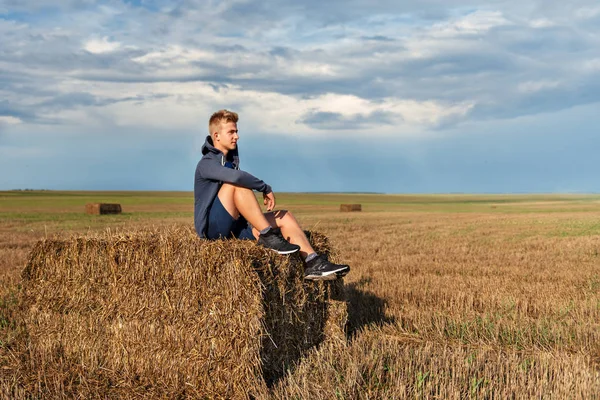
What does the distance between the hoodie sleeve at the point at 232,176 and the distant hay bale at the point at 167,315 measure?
578 millimetres

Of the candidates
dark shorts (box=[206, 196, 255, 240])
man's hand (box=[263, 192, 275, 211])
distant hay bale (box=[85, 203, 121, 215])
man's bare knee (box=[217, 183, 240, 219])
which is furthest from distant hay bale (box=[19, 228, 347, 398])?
distant hay bale (box=[85, 203, 121, 215])

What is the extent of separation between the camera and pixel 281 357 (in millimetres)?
5527

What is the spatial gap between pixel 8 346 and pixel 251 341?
11.3 feet

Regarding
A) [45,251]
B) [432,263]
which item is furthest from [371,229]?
[45,251]

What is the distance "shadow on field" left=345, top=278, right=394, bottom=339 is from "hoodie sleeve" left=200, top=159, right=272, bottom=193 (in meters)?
2.24

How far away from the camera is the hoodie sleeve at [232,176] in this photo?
5578mm

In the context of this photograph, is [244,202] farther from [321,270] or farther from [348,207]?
[348,207]

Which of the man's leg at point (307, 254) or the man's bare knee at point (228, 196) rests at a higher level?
the man's bare knee at point (228, 196)

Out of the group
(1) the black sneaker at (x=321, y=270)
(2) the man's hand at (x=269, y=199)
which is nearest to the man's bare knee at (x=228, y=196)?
(2) the man's hand at (x=269, y=199)

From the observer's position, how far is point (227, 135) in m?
5.93

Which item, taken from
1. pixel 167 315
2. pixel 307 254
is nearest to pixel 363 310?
pixel 307 254

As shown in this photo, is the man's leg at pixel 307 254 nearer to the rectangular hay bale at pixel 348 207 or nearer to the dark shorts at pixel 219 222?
the dark shorts at pixel 219 222

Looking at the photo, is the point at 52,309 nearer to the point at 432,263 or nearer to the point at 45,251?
the point at 45,251

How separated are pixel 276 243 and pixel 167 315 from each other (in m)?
1.30
